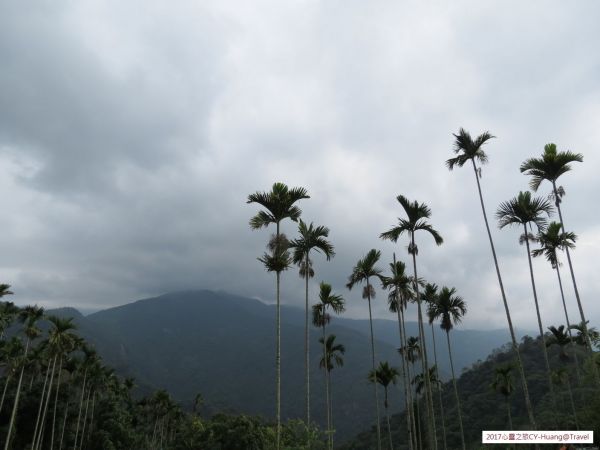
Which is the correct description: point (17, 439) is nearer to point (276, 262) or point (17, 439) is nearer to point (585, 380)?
point (276, 262)

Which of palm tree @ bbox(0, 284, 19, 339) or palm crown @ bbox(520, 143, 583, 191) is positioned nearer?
palm crown @ bbox(520, 143, 583, 191)

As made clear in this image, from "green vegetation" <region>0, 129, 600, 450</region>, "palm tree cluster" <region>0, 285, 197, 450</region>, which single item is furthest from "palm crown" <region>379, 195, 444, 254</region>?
"palm tree cluster" <region>0, 285, 197, 450</region>

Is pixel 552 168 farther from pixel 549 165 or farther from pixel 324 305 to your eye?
pixel 324 305

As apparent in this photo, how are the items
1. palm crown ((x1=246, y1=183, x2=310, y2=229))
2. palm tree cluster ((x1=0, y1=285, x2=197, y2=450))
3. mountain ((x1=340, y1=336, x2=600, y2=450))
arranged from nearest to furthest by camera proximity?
palm crown ((x1=246, y1=183, x2=310, y2=229)) < palm tree cluster ((x1=0, y1=285, x2=197, y2=450)) < mountain ((x1=340, y1=336, x2=600, y2=450))

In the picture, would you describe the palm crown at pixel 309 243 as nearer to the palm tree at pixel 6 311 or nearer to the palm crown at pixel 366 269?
the palm crown at pixel 366 269

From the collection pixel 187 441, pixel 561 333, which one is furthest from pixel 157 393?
pixel 561 333

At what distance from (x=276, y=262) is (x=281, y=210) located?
270 cm

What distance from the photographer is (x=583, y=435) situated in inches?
625

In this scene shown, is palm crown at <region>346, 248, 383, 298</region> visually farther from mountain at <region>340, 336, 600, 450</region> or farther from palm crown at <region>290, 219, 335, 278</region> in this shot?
mountain at <region>340, 336, 600, 450</region>

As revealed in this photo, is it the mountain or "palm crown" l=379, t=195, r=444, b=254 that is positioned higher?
"palm crown" l=379, t=195, r=444, b=254

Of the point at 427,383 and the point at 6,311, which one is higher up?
the point at 6,311

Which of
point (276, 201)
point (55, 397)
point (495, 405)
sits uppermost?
point (276, 201)

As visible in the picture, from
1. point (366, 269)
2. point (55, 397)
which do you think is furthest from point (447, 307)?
point (55, 397)

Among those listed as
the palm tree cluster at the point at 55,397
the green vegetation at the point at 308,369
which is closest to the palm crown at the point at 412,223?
the green vegetation at the point at 308,369
